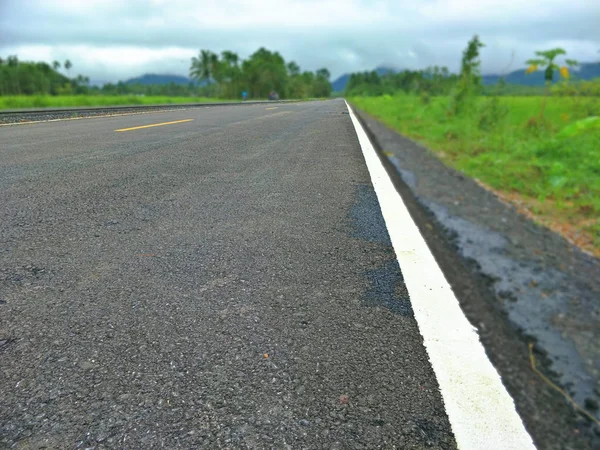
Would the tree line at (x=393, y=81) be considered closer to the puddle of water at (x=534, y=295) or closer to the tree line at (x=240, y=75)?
the tree line at (x=240, y=75)

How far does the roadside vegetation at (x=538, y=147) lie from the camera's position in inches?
181

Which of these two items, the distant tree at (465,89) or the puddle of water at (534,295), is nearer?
the puddle of water at (534,295)

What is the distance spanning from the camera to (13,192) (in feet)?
10.2

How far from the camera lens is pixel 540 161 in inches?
280

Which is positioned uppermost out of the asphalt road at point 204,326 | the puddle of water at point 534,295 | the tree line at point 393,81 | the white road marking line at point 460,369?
the tree line at point 393,81

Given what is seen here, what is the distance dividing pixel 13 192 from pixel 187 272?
2.03 metres

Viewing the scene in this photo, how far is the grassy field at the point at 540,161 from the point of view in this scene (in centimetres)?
458

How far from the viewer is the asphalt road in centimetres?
109

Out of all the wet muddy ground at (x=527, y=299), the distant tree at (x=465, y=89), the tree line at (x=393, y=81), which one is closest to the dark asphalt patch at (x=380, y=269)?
the wet muddy ground at (x=527, y=299)

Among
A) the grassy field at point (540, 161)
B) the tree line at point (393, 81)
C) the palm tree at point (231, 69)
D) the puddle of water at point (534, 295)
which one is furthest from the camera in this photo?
the palm tree at point (231, 69)

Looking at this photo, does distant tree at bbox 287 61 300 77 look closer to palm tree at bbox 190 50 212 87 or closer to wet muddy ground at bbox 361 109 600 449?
palm tree at bbox 190 50 212 87

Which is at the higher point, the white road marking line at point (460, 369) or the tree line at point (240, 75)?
the tree line at point (240, 75)

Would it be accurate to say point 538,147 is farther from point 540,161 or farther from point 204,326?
point 204,326

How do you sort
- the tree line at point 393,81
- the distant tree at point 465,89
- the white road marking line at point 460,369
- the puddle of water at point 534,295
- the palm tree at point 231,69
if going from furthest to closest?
1. the palm tree at point 231,69
2. the tree line at point 393,81
3. the distant tree at point 465,89
4. the puddle of water at point 534,295
5. the white road marking line at point 460,369
